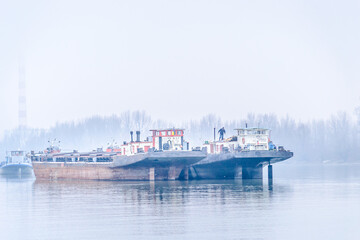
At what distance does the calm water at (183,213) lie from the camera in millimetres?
Answer: 38812

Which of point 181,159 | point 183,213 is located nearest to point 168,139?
point 181,159

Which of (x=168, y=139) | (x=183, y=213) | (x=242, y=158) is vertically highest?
(x=168, y=139)

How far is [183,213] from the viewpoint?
4612 centimetres

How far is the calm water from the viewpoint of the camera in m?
38.8

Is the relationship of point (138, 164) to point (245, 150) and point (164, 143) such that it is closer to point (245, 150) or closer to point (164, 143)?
point (164, 143)

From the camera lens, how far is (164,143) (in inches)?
3054

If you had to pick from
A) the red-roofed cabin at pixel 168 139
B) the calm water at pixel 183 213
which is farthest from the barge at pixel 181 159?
the calm water at pixel 183 213

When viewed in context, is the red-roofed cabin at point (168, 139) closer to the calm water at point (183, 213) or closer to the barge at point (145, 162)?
the barge at point (145, 162)

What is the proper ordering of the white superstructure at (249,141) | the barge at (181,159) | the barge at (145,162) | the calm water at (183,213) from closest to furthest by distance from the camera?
the calm water at (183,213), the barge at (145,162), the barge at (181,159), the white superstructure at (249,141)

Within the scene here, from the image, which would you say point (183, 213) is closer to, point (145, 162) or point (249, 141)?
point (145, 162)

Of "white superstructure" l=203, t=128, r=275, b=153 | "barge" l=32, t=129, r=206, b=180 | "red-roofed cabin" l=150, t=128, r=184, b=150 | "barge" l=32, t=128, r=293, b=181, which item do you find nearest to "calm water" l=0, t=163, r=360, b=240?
"barge" l=32, t=129, r=206, b=180

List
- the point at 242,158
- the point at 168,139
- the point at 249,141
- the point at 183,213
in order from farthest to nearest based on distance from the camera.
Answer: the point at 249,141 < the point at 168,139 < the point at 242,158 < the point at 183,213

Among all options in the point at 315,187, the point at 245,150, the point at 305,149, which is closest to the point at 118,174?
the point at 245,150

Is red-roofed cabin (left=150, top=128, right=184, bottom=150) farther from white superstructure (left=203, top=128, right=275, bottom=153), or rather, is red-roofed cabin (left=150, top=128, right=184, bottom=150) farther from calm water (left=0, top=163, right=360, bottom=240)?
calm water (left=0, top=163, right=360, bottom=240)
